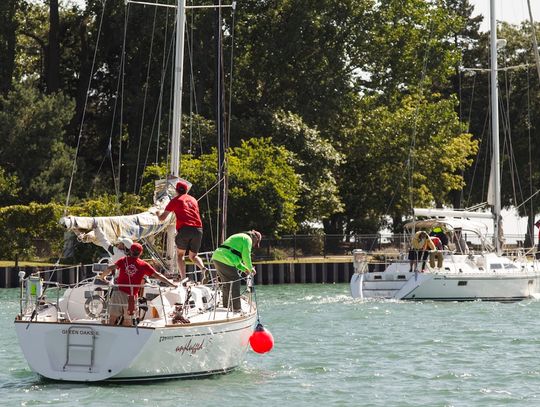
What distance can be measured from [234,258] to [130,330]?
12.6 feet

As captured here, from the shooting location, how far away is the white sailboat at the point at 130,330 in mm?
22469

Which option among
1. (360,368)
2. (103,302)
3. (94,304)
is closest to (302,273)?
(360,368)

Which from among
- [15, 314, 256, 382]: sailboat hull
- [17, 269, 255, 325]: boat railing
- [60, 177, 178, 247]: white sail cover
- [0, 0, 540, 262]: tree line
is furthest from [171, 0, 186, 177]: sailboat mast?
[0, 0, 540, 262]: tree line

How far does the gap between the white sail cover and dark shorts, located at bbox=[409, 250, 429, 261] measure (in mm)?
19384

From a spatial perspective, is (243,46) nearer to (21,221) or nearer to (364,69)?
(364,69)

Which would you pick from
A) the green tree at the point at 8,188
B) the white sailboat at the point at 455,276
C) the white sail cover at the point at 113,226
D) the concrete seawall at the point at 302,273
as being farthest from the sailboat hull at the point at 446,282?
the green tree at the point at 8,188

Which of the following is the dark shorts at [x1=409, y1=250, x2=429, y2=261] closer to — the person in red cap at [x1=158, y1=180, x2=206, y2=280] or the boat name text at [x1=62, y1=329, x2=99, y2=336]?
the person in red cap at [x1=158, y1=180, x2=206, y2=280]

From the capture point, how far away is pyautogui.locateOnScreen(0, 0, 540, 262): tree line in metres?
66.0

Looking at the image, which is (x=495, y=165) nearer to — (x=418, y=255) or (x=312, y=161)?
(x=418, y=255)

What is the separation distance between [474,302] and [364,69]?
32881 millimetres

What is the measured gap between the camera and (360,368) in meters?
26.7

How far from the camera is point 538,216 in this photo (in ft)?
293

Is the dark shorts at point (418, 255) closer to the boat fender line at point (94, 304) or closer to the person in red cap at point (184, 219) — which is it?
the person in red cap at point (184, 219)

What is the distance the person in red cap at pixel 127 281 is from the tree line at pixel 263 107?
39.2 metres
